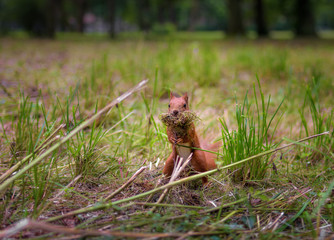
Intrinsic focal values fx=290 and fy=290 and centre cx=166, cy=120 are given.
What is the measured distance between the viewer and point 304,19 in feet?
54.3

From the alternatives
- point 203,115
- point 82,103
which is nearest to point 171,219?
point 203,115

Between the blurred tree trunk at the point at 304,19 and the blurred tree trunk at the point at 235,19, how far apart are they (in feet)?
13.4

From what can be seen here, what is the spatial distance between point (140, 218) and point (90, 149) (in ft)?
1.65

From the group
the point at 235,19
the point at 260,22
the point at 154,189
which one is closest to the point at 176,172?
the point at 154,189

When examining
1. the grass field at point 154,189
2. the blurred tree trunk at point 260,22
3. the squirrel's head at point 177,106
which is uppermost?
the blurred tree trunk at point 260,22

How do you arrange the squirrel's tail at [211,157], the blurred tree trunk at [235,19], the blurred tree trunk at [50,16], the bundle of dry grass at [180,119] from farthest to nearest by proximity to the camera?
1. the blurred tree trunk at [235,19]
2. the blurred tree trunk at [50,16]
3. the squirrel's tail at [211,157]
4. the bundle of dry grass at [180,119]

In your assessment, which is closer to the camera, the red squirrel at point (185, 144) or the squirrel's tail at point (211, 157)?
the red squirrel at point (185, 144)

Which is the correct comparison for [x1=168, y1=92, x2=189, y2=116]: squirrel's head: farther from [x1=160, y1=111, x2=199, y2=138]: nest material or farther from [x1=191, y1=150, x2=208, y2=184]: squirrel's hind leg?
[x1=191, y1=150, x2=208, y2=184]: squirrel's hind leg

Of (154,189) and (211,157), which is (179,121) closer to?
(154,189)

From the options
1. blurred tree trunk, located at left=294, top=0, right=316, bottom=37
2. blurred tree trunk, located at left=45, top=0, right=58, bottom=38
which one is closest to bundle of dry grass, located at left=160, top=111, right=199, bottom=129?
blurred tree trunk, located at left=45, top=0, right=58, bottom=38

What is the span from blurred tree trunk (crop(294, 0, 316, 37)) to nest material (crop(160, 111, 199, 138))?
17384mm

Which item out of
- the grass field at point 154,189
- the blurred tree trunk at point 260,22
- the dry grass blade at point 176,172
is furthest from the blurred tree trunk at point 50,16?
the dry grass blade at point 176,172

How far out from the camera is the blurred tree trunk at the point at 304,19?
1631 centimetres

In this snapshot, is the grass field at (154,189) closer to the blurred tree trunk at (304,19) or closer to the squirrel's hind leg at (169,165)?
the squirrel's hind leg at (169,165)
